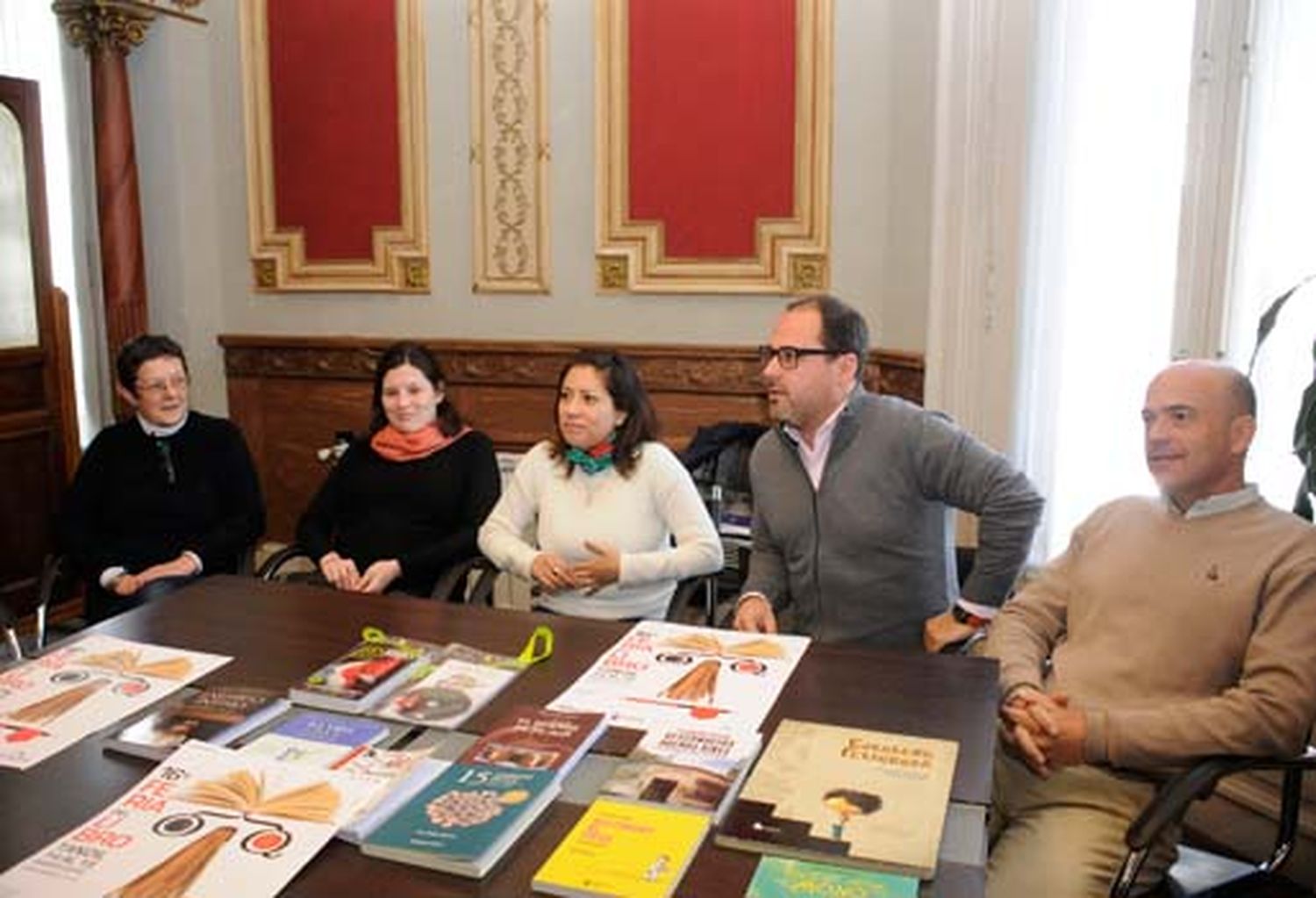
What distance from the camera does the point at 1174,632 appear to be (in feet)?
6.21

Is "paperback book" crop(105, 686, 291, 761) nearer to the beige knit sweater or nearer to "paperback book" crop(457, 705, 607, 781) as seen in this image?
"paperback book" crop(457, 705, 607, 781)

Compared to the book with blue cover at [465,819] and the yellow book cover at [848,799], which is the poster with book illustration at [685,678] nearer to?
the yellow book cover at [848,799]

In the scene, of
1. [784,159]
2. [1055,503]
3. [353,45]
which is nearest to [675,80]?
[784,159]

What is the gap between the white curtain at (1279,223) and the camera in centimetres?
247

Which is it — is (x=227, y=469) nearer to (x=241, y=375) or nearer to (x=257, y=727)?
(x=241, y=375)

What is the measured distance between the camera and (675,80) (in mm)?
3686

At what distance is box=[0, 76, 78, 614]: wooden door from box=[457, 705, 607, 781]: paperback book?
3150 mm

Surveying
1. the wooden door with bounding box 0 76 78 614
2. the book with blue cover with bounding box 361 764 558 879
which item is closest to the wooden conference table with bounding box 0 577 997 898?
the book with blue cover with bounding box 361 764 558 879

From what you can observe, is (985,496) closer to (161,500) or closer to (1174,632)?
(1174,632)

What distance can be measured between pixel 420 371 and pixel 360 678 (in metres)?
1.43

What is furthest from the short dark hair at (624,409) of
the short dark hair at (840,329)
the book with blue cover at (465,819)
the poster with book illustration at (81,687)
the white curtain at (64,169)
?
the white curtain at (64,169)

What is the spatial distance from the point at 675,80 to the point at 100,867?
3.08 metres

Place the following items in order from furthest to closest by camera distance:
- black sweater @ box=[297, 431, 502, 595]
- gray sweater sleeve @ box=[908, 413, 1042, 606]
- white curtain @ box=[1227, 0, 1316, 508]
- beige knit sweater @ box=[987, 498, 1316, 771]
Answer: black sweater @ box=[297, 431, 502, 595], white curtain @ box=[1227, 0, 1316, 508], gray sweater sleeve @ box=[908, 413, 1042, 606], beige knit sweater @ box=[987, 498, 1316, 771]

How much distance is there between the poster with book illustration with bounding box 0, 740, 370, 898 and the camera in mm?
1174
